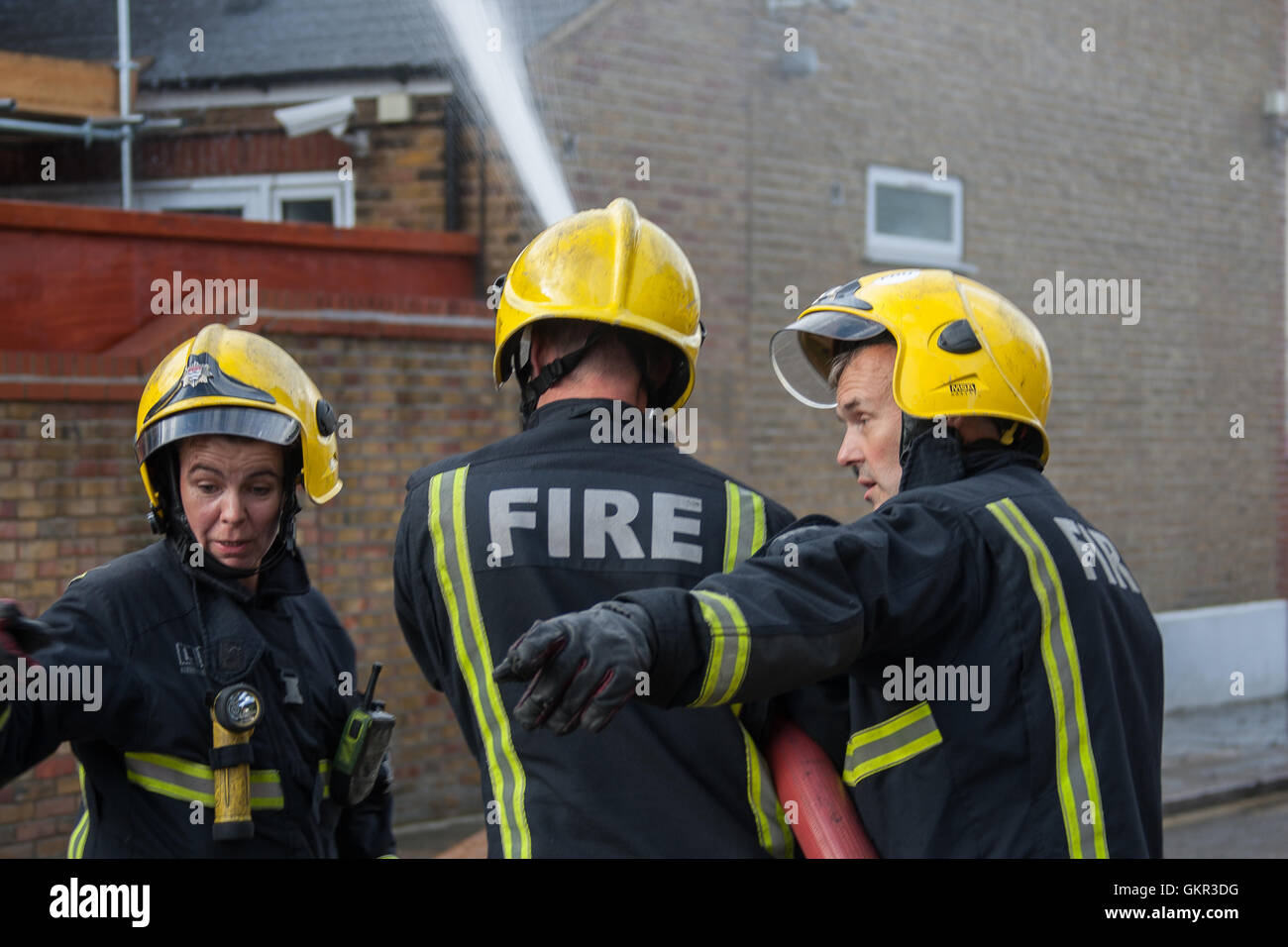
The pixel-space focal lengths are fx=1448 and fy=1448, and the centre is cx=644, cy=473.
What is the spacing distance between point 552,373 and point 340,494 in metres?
4.64

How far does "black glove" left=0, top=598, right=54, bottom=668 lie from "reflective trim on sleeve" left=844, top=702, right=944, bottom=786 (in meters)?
1.36

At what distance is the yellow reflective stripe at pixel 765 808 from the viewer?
8.21 feet

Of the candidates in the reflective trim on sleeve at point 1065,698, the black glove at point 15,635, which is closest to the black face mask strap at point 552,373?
the reflective trim on sleeve at point 1065,698

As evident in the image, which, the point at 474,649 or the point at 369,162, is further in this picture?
the point at 369,162

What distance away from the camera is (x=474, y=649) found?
2.52m

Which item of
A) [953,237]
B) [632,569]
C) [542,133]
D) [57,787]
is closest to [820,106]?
[953,237]

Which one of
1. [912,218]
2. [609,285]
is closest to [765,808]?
[609,285]

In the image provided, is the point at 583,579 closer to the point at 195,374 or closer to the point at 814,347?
the point at 814,347

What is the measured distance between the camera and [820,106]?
9.47 meters

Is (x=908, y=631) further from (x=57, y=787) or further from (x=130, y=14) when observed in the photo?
(x=130, y=14)

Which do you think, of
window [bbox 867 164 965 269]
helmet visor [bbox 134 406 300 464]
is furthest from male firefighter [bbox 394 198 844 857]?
window [bbox 867 164 965 269]

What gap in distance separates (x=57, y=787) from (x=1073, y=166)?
859 centimetres

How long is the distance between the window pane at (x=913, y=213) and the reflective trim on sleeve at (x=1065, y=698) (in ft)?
26.1

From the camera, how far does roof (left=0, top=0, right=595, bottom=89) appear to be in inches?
322
